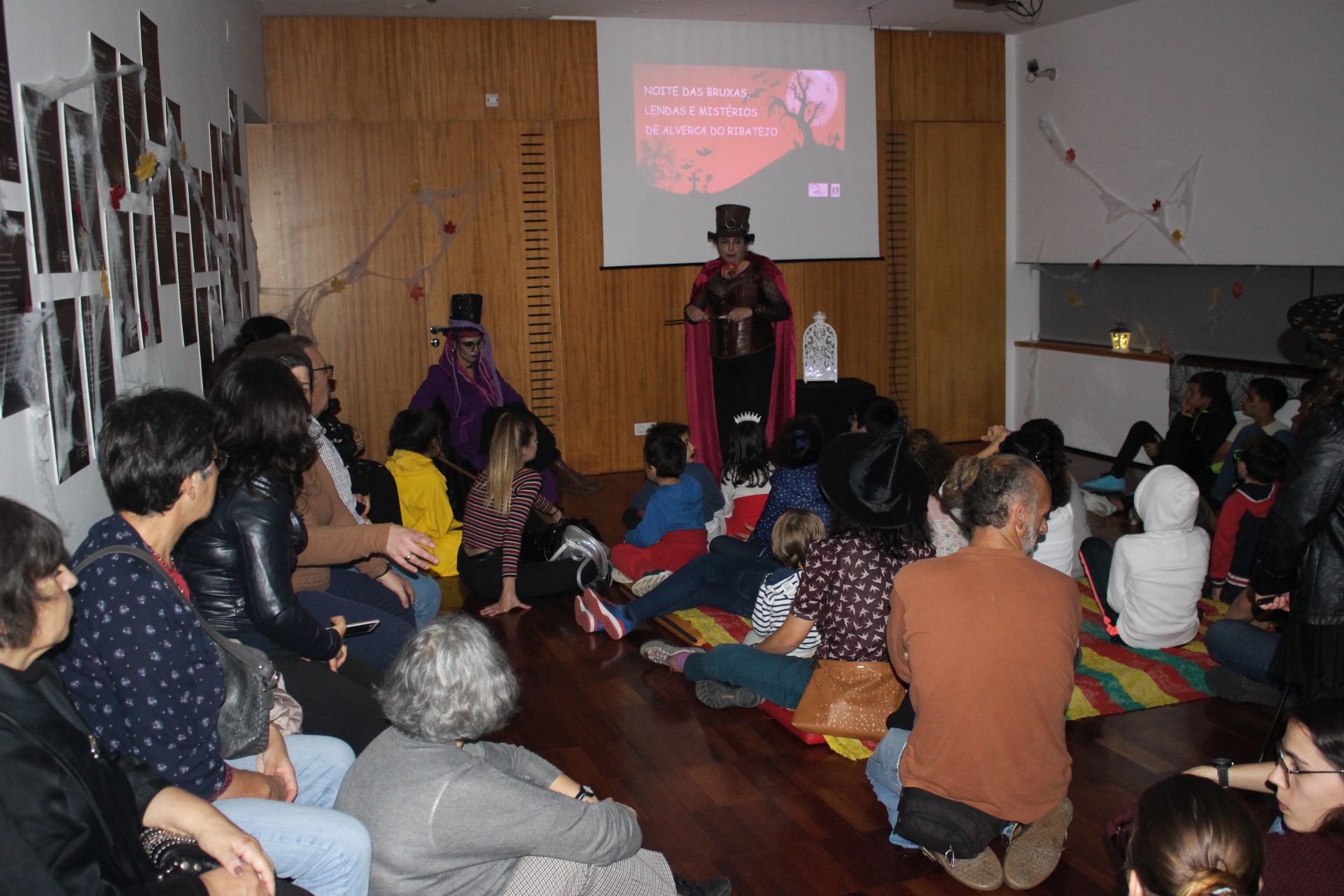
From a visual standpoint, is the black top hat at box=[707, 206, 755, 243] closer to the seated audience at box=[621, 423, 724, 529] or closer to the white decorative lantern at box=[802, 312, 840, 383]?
the white decorative lantern at box=[802, 312, 840, 383]

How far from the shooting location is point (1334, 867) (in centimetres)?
163

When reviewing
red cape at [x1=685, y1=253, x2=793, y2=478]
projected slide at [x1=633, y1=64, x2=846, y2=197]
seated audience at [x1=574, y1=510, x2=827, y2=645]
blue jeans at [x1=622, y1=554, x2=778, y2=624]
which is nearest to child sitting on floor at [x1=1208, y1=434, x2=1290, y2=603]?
seated audience at [x1=574, y1=510, x2=827, y2=645]

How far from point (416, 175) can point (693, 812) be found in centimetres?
578

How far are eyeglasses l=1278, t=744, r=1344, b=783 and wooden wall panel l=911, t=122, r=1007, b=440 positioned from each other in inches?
285

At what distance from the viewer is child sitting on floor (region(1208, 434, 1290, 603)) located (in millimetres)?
4488

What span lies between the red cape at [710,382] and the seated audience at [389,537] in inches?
134

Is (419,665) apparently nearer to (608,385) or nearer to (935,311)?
(608,385)

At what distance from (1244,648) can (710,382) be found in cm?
430

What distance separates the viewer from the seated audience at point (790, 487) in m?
4.43

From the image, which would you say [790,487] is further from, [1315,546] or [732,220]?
[732,220]

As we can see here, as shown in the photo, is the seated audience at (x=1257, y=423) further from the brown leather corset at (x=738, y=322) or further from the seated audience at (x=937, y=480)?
the brown leather corset at (x=738, y=322)

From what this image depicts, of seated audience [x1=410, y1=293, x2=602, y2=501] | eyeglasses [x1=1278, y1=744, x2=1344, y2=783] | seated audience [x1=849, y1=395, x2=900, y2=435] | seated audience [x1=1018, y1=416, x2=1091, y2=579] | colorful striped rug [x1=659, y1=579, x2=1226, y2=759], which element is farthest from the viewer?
seated audience [x1=410, y1=293, x2=602, y2=501]

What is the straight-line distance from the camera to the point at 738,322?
708 centimetres

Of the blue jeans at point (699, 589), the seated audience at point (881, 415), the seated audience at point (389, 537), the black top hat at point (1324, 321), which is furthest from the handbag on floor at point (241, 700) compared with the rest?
the seated audience at point (881, 415)
